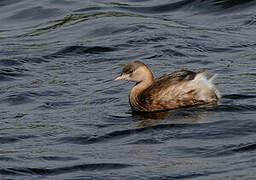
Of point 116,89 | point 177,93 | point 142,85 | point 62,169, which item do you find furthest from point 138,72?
point 62,169

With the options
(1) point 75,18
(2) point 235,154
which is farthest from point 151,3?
(2) point 235,154

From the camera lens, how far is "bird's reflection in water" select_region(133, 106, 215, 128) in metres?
10.2

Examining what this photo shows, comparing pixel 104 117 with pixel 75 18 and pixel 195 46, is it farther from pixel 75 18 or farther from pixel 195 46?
pixel 75 18

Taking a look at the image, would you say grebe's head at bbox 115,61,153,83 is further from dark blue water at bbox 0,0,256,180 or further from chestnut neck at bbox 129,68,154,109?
dark blue water at bbox 0,0,256,180

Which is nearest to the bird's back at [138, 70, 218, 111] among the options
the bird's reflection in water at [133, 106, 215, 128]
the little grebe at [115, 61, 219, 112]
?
the little grebe at [115, 61, 219, 112]

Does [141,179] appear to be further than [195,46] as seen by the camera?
No

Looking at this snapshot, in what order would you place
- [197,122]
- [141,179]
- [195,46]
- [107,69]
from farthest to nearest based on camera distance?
1. [195,46]
2. [107,69]
3. [197,122]
4. [141,179]

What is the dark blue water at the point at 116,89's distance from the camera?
8.56 meters

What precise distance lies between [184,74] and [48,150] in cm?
259

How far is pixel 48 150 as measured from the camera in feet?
30.3

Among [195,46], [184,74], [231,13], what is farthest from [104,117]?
[231,13]

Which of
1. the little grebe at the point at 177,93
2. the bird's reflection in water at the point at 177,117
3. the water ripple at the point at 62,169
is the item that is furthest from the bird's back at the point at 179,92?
the water ripple at the point at 62,169

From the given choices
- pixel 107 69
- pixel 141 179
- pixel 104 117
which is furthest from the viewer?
pixel 107 69

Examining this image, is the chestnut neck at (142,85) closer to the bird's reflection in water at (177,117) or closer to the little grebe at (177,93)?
the little grebe at (177,93)
